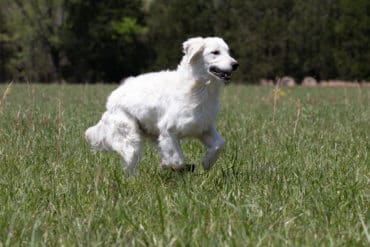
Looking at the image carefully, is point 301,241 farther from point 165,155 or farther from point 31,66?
point 31,66

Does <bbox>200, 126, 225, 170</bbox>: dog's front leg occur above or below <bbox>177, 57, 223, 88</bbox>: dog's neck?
below

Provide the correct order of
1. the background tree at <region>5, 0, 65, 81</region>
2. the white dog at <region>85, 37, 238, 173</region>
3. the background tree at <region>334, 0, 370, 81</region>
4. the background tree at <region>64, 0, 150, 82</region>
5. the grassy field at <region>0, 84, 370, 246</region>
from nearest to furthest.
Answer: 1. the grassy field at <region>0, 84, 370, 246</region>
2. the white dog at <region>85, 37, 238, 173</region>
3. the background tree at <region>334, 0, 370, 81</region>
4. the background tree at <region>64, 0, 150, 82</region>
5. the background tree at <region>5, 0, 65, 81</region>

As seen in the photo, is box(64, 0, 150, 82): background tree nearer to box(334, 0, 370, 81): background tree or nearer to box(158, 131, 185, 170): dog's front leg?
box(334, 0, 370, 81): background tree

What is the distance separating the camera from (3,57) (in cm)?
6019

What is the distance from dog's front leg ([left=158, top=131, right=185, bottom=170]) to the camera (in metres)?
5.50

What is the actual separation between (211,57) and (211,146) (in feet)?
2.70

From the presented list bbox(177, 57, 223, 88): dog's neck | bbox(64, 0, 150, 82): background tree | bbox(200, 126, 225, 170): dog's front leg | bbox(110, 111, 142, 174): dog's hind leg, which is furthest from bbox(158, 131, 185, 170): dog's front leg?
bbox(64, 0, 150, 82): background tree

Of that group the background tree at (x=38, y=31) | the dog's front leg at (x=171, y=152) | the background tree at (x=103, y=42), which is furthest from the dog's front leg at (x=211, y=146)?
the background tree at (x=38, y=31)

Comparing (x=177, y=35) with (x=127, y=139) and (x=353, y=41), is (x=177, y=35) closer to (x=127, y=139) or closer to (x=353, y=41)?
(x=353, y=41)

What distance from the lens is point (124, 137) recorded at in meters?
5.87

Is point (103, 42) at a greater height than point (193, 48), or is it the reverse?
point (193, 48)

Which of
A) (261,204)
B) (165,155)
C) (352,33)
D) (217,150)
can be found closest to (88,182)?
(165,155)

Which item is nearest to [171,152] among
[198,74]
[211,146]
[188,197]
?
[211,146]

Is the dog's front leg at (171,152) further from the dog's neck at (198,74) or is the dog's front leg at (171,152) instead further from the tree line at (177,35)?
the tree line at (177,35)
